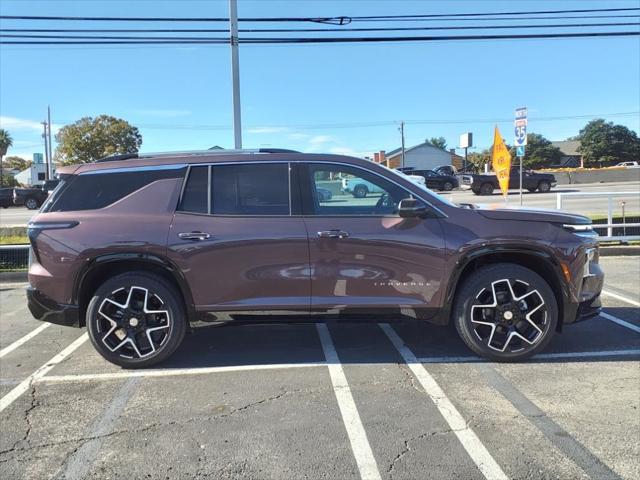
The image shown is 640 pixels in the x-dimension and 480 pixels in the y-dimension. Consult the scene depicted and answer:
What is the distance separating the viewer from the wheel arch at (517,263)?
4578 millimetres

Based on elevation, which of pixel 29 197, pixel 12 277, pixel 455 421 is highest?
pixel 29 197

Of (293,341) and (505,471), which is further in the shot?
(293,341)

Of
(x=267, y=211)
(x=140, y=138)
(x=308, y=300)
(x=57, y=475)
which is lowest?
(x=57, y=475)

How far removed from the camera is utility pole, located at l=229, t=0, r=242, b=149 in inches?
466

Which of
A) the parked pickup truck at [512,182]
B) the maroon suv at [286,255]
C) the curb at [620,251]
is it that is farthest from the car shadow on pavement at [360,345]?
the parked pickup truck at [512,182]

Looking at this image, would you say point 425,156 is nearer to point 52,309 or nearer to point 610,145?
point 610,145

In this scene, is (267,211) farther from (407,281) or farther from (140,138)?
(140,138)

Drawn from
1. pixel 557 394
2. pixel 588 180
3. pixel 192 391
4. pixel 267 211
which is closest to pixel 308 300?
pixel 267 211

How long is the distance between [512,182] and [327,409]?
29.6 meters

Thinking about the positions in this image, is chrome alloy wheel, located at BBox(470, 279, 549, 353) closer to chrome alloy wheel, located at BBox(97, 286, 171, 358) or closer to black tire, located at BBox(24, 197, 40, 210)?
chrome alloy wheel, located at BBox(97, 286, 171, 358)

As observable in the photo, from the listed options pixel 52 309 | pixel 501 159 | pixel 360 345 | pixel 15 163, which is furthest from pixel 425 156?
pixel 52 309

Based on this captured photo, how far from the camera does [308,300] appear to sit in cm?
461

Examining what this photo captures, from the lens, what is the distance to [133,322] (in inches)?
185

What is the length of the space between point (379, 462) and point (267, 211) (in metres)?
2.30
